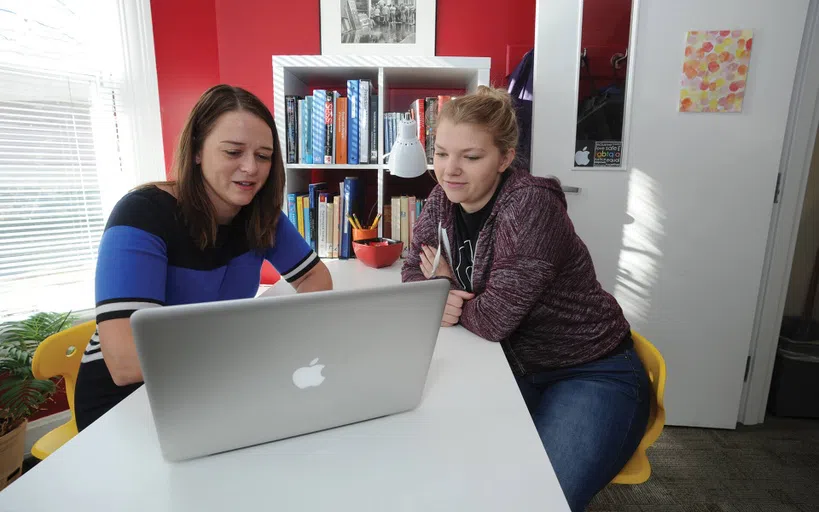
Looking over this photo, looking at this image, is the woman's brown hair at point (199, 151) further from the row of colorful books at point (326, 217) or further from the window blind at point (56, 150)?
the window blind at point (56, 150)

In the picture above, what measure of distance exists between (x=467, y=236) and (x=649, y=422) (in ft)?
2.24

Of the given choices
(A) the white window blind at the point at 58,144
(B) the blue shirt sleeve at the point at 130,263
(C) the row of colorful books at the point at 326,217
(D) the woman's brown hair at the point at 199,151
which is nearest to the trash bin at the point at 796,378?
(C) the row of colorful books at the point at 326,217

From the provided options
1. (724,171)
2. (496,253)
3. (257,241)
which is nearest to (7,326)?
(257,241)

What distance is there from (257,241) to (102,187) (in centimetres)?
137

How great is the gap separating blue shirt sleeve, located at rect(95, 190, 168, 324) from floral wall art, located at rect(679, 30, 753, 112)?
2.08 metres

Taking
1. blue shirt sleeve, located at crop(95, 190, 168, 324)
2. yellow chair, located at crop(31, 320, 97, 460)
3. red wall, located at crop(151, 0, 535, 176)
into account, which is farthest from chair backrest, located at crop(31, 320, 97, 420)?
red wall, located at crop(151, 0, 535, 176)

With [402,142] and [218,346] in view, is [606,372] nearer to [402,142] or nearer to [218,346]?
[218,346]

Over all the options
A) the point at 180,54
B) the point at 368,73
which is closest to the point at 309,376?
the point at 368,73

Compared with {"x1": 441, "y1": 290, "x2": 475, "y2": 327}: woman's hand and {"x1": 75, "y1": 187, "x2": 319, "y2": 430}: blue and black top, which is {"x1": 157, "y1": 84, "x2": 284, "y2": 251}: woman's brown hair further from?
{"x1": 441, "y1": 290, "x2": 475, "y2": 327}: woman's hand

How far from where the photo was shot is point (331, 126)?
197 centimetres

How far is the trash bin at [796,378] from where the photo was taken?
7.23ft

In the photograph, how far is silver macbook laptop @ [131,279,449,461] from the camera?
53 centimetres

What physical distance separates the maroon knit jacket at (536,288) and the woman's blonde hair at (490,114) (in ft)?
0.35

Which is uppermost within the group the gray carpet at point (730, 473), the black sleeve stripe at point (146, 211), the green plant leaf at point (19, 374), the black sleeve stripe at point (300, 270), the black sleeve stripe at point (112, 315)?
the black sleeve stripe at point (146, 211)
